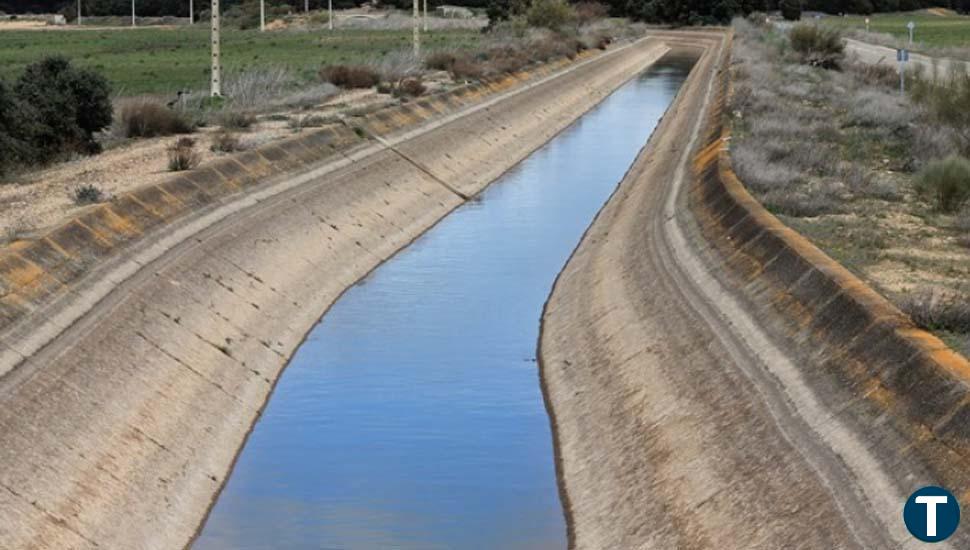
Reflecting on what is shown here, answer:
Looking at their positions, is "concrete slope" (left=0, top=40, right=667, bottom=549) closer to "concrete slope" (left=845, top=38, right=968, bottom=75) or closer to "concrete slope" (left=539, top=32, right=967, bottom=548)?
"concrete slope" (left=539, top=32, right=967, bottom=548)

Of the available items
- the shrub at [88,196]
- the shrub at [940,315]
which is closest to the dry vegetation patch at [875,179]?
the shrub at [940,315]

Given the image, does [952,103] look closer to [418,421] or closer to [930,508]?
[418,421]

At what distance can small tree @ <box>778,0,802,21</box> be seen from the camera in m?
156

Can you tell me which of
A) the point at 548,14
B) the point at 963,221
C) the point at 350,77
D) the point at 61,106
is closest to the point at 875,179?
the point at 963,221

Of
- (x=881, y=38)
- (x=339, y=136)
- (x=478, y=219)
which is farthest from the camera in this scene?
(x=881, y=38)

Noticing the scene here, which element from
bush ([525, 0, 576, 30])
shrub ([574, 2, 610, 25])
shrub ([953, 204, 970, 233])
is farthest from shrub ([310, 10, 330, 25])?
shrub ([953, 204, 970, 233])

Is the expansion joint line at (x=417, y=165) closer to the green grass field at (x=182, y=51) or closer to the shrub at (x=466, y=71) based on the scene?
the green grass field at (x=182, y=51)

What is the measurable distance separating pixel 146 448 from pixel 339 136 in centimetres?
2480

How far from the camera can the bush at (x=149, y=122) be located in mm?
40719

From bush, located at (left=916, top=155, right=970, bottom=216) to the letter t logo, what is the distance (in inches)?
675

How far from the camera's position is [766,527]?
44.8 feet

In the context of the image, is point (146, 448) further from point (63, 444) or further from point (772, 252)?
point (772, 252)

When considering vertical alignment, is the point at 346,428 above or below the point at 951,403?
below

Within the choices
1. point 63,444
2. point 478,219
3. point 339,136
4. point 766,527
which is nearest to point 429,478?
point 63,444
